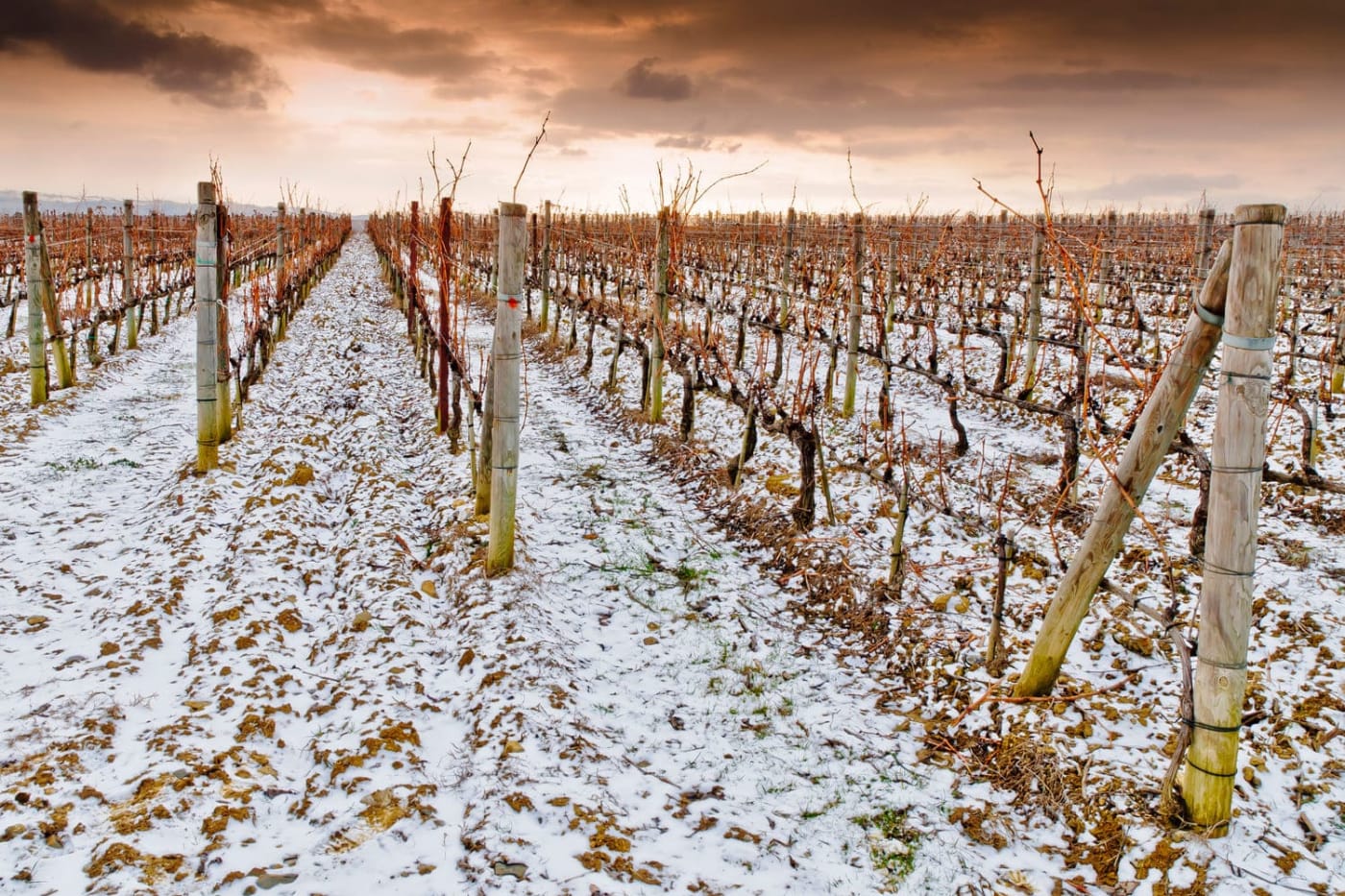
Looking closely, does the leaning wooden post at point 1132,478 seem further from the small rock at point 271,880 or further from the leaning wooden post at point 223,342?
the leaning wooden post at point 223,342

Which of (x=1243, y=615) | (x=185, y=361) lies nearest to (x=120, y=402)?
(x=185, y=361)

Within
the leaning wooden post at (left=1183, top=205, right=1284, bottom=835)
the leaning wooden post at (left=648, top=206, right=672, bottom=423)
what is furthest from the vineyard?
the leaning wooden post at (left=648, top=206, right=672, bottom=423)

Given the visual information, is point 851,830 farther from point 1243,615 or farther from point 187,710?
point 187,710

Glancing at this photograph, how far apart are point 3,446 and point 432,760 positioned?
6987mm

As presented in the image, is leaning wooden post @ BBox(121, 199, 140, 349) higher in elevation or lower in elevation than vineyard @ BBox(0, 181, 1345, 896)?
higher

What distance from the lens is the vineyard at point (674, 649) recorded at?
3000mm

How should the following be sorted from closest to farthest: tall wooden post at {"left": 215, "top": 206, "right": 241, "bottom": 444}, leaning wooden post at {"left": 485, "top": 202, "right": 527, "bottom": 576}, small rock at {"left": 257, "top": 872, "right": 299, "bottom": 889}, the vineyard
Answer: small rock at {"left": 257, "top": 872, "right": 299, "bottom": 889} → the vineyard → leaning wooden post at {"left": 485, "top": 202, "right": 527, "bottom": 576} → tall wooden post at {"left": 215, "top": 206, "right": 241, "bottom": 444}

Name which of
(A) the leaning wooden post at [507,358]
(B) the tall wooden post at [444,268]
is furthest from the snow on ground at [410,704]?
(B) the tall wooden post at [444,268]

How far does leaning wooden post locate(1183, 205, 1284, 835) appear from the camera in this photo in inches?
108

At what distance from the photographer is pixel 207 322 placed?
7.48 meters

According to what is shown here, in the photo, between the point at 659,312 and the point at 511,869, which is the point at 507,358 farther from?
the point at 659,312

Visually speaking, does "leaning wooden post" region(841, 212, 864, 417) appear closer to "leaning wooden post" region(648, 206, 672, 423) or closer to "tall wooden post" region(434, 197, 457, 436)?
"leaning wooden post" region(648, 206, 672, 423)

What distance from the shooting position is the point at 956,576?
538 centimetres

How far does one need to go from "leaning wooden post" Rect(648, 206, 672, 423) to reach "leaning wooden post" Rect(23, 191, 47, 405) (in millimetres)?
7298
